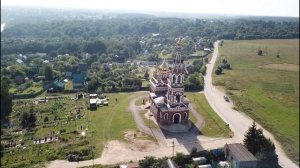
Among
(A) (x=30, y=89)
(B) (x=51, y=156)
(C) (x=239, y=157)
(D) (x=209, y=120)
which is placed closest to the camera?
(C) (x=239, y=157)

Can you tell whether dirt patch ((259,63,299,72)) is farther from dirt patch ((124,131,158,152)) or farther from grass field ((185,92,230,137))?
dirt patch ((124,131,158,152))

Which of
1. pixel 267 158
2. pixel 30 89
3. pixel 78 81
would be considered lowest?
pixel 267 158

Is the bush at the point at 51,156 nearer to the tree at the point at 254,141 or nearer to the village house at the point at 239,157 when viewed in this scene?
the village house at the point at 239,157

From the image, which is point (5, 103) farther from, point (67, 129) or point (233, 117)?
point (233, 117)

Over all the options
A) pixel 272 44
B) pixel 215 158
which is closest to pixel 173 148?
pixel 215 158

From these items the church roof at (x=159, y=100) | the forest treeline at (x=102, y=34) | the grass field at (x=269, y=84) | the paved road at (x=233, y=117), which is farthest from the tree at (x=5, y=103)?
the forest treeline at (x=102, y=34)

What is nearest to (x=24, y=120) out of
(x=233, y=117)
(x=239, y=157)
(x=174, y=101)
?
(x=174, y=101)

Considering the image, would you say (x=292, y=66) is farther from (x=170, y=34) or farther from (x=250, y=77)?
(x=170, y=34)

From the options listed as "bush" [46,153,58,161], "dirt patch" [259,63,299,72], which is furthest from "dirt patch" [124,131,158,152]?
"dirt patch" [259,63,299,72]
